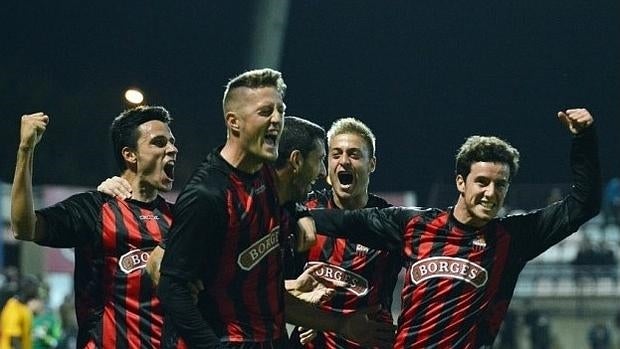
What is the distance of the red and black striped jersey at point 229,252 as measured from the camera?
435cm

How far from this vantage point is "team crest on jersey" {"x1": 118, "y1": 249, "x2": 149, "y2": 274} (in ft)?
17.5

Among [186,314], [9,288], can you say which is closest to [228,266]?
[186,314]

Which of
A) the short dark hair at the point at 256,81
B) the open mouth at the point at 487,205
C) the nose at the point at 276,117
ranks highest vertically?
the short dark hair at the point at 256,81

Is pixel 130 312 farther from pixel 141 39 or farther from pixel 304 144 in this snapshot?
pixel 141 39

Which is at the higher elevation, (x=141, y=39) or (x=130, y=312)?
(x=141, y=39)

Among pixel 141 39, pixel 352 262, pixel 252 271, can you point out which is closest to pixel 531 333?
pixel 352 262

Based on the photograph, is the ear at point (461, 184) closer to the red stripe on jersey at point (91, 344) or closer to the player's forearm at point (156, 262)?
the player's forearm at point (156, 262)

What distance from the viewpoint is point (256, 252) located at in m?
4.57

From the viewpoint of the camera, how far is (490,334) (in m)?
5.55

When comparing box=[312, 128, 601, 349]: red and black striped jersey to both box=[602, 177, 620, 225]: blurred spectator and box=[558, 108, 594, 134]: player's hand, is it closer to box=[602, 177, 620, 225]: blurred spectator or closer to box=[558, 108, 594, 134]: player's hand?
box=[558, 108, 594, 134]: player's hand

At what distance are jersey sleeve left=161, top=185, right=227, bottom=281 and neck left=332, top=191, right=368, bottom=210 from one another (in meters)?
1.70

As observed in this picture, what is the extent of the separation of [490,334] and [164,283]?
1767 mm

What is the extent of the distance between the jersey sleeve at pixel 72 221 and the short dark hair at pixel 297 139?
812mm

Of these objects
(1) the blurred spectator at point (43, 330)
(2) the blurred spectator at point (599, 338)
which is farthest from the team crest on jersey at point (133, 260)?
(2) the blurred spectator at point (599, 338)
